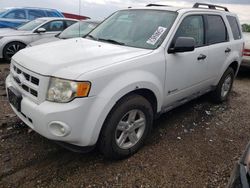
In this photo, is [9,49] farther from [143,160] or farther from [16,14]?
[143,160]

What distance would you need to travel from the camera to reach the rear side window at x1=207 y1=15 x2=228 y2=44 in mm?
4395

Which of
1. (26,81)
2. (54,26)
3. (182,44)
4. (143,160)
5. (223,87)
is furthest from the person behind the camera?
(54,26)

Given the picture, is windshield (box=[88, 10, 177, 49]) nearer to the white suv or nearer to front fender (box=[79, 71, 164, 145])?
the white suv

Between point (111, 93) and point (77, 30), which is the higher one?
point (111, 93)

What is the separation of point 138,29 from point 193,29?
2.95 feet

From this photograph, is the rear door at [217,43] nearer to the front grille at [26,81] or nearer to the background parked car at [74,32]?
the front grille at [26,81]

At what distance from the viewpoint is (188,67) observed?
3.79 meters

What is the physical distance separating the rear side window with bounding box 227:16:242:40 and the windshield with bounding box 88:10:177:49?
1925 millimetres

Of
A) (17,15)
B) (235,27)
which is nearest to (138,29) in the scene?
(235,27)

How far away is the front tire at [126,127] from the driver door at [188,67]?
1.69 feet

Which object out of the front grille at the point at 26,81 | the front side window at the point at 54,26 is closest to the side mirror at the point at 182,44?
the front grille at the point at 26,81

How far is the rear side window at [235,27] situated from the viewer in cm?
511

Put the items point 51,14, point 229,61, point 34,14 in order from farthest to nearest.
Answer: point 51,14 → point 34,14 → point 229,61

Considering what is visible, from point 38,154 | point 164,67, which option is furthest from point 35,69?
point 164,67
